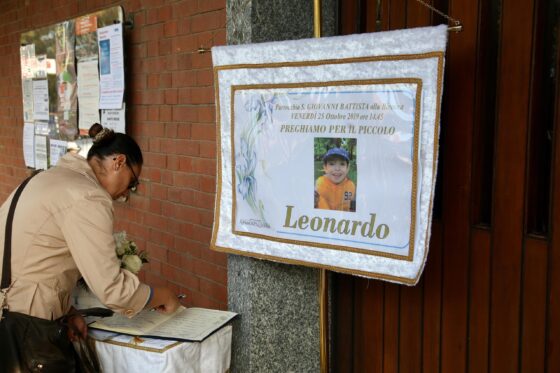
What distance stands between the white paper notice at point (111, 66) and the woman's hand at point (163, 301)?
2075 mm

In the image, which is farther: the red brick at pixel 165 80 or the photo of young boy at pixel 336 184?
the red brick at pixel 165 80

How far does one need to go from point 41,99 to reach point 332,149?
4082 millimetres

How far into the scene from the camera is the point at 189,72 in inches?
152

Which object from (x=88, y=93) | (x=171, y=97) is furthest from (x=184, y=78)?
(x=88, y=93)

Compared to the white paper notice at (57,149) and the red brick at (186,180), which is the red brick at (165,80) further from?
the white paper notice at (57,149)

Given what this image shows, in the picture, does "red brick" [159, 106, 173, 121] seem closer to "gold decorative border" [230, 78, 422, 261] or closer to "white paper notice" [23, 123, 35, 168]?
"gold decorative border" [230, 78, 422, 261]

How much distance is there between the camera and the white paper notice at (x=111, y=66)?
4.50 m

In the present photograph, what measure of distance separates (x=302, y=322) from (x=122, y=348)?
0.93 metres

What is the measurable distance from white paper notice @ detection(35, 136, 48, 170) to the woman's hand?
3222 millimetres

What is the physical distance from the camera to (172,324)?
2.88 metres

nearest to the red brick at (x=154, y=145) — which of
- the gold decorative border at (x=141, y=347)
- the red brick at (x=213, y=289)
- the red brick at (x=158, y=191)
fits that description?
the red brick at (x=158, y=191)

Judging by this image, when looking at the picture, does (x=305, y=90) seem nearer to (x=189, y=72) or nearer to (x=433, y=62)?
(x=433, y=62)

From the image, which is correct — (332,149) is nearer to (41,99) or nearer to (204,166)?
(204,166)

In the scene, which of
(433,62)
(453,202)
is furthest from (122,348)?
(433,62)
